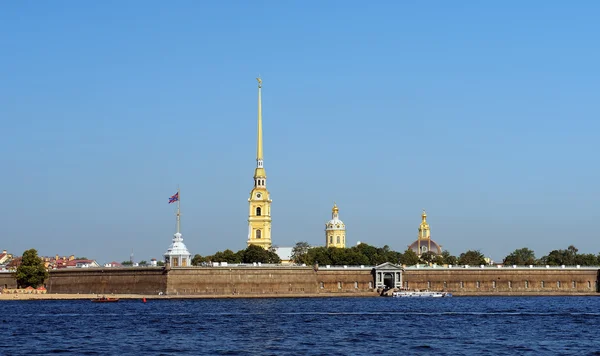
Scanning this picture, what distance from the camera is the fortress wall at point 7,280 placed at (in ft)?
428

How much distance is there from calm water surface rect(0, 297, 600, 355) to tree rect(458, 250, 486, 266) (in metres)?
65.8

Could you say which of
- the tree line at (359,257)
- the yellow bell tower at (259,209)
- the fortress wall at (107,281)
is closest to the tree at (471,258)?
the tree line at (359,257)

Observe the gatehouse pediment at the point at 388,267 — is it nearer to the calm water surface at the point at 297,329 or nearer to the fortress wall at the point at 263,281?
the fortress wall at the point at 263,281

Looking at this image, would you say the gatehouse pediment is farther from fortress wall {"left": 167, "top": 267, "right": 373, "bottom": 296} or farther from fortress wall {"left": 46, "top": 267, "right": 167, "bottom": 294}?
fortress wall {"left": 46, "top": 267, "right": 167, "bottom": 294}

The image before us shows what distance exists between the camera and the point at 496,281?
13550 cm

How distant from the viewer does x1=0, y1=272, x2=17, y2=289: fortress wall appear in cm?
13050

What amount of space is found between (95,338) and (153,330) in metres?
6.12

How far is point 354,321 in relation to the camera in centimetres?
7912

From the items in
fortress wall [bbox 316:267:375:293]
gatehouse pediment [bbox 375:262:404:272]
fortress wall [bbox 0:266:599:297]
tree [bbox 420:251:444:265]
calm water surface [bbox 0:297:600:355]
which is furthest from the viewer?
tree [bbox 420:251:444:265]

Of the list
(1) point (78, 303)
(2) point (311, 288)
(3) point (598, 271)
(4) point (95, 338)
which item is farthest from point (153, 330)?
(3) point (598, 271)

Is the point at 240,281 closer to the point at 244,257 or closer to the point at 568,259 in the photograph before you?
the point at 244,257

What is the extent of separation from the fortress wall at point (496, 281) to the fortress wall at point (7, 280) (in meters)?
46.6

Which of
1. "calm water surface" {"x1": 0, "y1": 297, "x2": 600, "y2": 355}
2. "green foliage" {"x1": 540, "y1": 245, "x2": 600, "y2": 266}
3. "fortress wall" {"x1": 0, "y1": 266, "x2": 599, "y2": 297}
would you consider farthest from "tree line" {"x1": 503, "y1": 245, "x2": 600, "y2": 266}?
"calm water surface" {"x1": 0, "y1": 297, "x2": 600, "y2": 355}

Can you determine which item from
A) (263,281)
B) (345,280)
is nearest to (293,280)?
(263,281)
